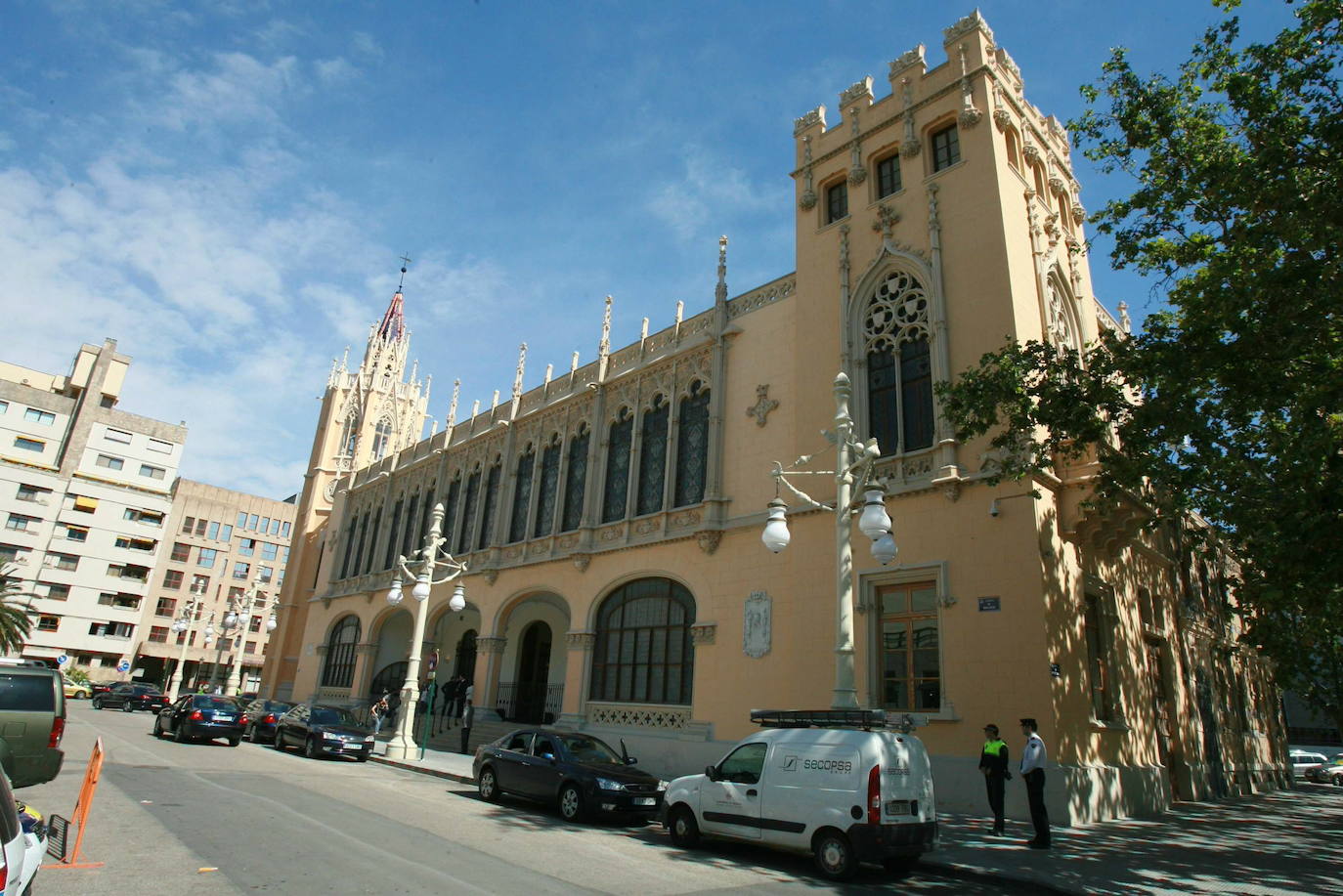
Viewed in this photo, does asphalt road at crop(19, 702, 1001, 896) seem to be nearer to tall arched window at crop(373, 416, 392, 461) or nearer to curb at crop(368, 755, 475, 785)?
curb at crop(368, 755, 475, 785)

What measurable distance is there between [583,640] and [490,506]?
9175mm

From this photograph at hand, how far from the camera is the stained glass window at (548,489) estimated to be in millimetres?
27031

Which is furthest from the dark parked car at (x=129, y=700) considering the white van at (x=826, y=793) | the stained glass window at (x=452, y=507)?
the white van at (x=826, y=793)

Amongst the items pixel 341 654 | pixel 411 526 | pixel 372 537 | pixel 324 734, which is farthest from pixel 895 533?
pixel 341 654

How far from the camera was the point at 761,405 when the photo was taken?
67.6ft

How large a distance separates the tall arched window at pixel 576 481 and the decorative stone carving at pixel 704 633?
22.7ft

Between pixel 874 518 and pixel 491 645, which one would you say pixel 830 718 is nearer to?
pixel 874 518

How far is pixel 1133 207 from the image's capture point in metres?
14.1

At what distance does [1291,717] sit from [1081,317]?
168 feet

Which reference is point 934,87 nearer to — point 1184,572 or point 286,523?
point 1184,572

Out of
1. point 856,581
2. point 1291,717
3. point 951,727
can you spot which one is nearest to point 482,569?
point 856,581

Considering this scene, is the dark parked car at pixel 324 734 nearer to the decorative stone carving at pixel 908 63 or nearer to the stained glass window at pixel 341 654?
the stained glass window at pixel 341 654

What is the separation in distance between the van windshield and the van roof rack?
9.83 meters

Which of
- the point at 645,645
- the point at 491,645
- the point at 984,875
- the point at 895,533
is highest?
the point at 895,533
